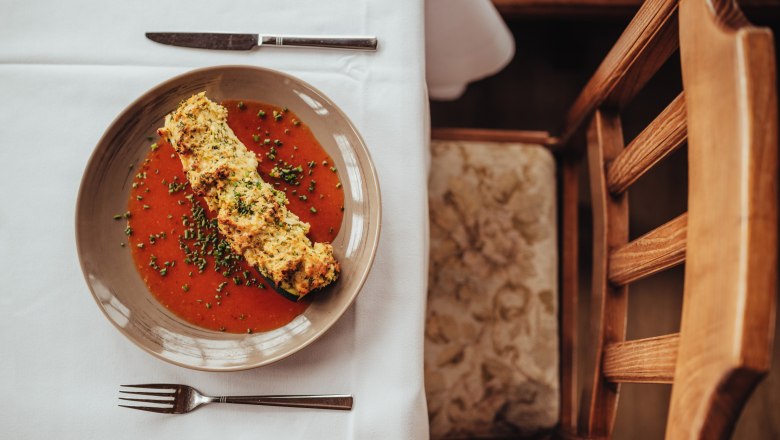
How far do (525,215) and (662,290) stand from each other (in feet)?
2.96

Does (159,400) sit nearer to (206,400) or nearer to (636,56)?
(206,400)

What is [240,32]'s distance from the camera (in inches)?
40.4

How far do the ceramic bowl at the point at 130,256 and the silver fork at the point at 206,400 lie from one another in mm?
92

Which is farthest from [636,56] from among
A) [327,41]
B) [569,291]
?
[569,291]

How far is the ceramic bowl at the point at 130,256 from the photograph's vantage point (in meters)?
0.89

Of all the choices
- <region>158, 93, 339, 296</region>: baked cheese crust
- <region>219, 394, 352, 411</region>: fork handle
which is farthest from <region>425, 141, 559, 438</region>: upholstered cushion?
<region>158, 93, 339, 296</region>: baked cheese crust

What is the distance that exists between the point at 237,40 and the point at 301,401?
2.24 ft

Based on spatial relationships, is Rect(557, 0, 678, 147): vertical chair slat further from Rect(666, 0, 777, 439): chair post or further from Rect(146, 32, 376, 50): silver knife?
Rect(146, 32, 376, 50): silver knife

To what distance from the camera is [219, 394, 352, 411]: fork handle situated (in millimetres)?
931

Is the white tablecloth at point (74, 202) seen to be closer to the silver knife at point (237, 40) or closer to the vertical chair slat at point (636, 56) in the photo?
the silver knife at point (237, 40)

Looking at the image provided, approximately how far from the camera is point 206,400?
3.07 feet

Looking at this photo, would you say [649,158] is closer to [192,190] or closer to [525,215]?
[525,215]

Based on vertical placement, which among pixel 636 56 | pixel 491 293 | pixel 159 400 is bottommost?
pixel 159 400

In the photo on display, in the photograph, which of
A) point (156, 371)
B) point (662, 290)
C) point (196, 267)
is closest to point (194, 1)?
point (196, 267)
